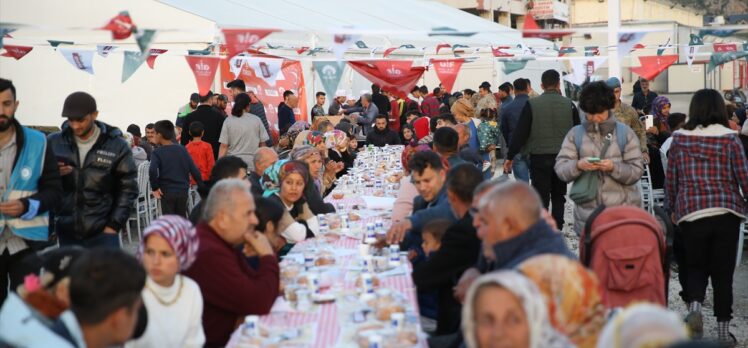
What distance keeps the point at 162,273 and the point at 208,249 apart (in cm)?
52

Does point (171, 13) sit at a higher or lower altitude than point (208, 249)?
higher

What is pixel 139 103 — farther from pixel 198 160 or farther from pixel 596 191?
pixel 596 191

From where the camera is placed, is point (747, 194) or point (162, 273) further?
point (747, 194)

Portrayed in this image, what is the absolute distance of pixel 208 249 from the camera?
172 inches

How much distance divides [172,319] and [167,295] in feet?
0.33

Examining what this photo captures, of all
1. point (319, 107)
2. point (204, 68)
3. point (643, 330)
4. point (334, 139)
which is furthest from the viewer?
point (319, 107)

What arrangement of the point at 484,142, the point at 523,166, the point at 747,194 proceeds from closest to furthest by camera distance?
the point at 747,194, the point at 523,166, the point at 484,142

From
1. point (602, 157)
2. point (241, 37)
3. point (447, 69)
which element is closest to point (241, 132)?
point (241, 37)

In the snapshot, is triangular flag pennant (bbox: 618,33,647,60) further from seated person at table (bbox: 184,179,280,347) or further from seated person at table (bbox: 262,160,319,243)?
seated person at table (bbox: 184,179,280,347)

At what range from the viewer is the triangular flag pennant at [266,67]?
16.0m

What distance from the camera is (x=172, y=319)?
389 cm

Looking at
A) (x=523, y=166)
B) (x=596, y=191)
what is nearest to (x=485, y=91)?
(x=523, y=166)

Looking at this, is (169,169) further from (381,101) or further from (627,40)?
(381,101)

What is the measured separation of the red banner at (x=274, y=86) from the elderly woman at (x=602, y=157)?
992 centimetres
